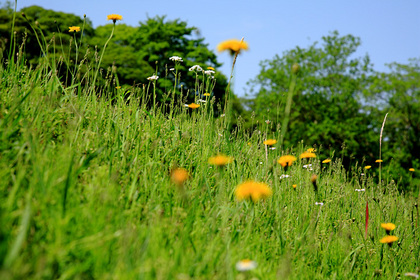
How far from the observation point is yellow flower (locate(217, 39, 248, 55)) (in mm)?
2111

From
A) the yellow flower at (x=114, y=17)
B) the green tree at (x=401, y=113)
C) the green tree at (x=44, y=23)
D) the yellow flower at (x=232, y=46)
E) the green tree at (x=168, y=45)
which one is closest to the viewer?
the yellow flower at (x=232, y=46)

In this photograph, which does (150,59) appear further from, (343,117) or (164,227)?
(164,227)

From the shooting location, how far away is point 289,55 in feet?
63.6

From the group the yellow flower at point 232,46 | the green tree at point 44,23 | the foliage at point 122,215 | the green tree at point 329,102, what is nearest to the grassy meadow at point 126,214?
the foliage at point 122,215

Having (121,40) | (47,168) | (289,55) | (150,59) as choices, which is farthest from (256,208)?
(121,40)

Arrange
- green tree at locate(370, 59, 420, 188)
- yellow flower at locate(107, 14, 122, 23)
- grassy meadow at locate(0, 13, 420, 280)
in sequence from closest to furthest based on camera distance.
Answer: grassy meadow at locate(0, 13, 420, 280) < yellow flower at locate(107, 14, 122, 23) < green tree at locate(370, 59, 420, 188)

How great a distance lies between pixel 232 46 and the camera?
2.12m

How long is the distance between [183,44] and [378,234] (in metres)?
27.2

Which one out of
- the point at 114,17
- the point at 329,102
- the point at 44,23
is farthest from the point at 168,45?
the point at 114,17

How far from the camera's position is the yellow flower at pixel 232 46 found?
2.11m

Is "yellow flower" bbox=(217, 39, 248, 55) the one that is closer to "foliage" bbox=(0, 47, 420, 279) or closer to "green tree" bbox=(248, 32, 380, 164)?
"foliage" bbox=(0, 47, 420, 279)

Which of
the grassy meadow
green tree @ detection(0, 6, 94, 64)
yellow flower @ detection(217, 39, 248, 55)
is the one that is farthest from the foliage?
green tree @ detection(0, 6, 94, 64)

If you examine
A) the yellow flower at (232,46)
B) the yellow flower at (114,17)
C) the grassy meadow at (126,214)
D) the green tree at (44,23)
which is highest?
the green tree at (44,23)

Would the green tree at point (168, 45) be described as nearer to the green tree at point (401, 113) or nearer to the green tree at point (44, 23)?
the green tree at point (44, 23)
